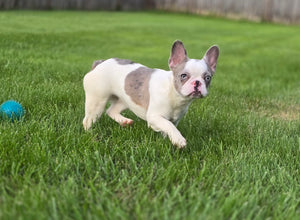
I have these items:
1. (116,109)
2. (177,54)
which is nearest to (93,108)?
(116,109)

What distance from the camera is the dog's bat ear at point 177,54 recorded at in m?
3.05

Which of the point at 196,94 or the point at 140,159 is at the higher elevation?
the point at 196,94

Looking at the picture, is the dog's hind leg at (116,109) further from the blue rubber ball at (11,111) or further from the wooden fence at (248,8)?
the wooden fence at (248,8)

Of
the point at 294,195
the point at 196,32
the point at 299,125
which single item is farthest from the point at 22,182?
the point at 196,32

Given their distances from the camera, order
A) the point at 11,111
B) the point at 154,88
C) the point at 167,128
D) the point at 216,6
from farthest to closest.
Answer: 1. the point at 216,6
2. the point at 11,111
3. the point at 154,88
4. the point at 167,128

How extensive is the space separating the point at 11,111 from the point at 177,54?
140 centimetres

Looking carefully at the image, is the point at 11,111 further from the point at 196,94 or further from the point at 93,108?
the point at 196,94

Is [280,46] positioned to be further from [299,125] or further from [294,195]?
[294,195]

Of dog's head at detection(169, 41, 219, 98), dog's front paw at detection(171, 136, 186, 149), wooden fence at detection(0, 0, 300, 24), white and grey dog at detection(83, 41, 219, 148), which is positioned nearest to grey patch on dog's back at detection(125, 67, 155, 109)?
white and grey dog at detection(83, 41, 219, 148)

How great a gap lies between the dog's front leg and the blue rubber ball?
1.08 m

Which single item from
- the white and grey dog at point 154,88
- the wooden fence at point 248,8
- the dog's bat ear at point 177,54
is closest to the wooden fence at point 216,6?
the wooden fence at point 248,8

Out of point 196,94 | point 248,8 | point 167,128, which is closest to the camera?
point 196,94

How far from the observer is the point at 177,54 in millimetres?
3078

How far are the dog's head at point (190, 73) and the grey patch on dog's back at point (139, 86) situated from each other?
279 millimetres
